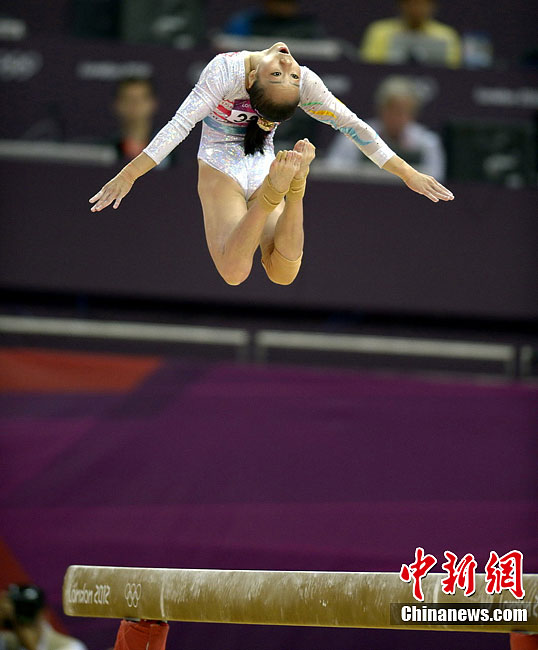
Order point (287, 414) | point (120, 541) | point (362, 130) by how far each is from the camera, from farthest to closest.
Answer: point (287, 414) < point (120, 541) < point (362, 130)

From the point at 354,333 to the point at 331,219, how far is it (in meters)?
0.74

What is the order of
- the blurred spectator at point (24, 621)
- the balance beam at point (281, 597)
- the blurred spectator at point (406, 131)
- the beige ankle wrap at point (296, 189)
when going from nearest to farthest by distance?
1. the beige ankle wrap at point (296, 189)
2. the balance beam at point (281, 597)
3. the blurred spectator at point (24, 621)
4. the blurred spectator at point (406, 131)

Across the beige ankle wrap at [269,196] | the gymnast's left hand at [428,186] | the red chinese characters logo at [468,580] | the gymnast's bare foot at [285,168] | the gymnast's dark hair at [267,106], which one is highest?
the gymnast's dark hair at [267,106]

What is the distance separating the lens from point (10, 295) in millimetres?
6957

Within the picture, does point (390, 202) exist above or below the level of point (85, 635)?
above

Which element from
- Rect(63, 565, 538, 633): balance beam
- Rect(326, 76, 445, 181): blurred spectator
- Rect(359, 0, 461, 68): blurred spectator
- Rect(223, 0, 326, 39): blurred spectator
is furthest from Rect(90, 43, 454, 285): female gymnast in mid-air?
Rect(359, 0, 461, 68): blurred spectator

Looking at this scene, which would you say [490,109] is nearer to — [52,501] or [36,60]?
[36,60]

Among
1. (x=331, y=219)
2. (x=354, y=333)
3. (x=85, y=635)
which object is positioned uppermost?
(x=331, y=219)

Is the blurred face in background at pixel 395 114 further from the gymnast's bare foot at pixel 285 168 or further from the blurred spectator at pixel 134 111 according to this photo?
the gymnast's bare foot at pixel 285 168

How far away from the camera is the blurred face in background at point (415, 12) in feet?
22.5

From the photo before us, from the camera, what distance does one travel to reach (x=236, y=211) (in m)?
3.68

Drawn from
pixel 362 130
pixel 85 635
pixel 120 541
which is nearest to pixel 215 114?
pixel 362 130

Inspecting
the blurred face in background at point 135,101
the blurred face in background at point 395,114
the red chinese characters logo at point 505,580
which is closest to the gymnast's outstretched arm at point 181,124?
the red chinese characters logo at point 505,580

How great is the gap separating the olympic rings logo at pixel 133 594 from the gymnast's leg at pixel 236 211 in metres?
1.18
